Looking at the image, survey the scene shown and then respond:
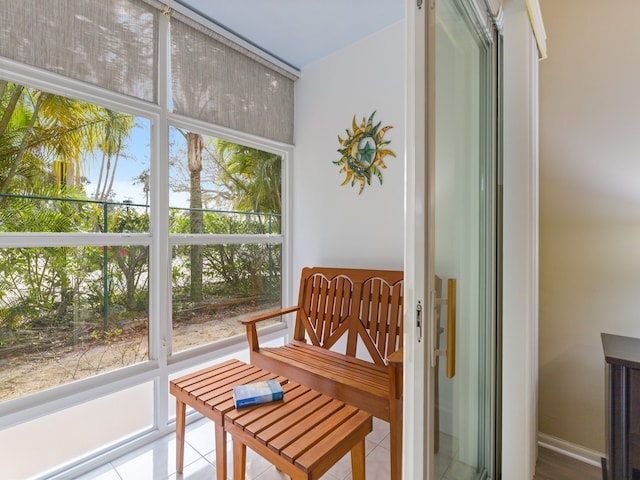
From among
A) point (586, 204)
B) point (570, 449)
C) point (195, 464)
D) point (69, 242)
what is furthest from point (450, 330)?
point (69, 242)

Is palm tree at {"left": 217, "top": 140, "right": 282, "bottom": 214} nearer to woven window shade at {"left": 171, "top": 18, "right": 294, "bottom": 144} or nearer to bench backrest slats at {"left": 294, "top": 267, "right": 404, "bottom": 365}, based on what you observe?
woven window shade at {"left": 171, "top": 18, "right": 294, "bottom": 144}

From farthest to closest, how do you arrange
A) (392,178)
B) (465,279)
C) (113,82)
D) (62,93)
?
(392,178) < (113,82) < (62,93) < (465,279)

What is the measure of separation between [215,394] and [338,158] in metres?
1.84

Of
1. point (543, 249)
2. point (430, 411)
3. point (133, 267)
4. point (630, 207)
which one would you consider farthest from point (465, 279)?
point (133, 267)

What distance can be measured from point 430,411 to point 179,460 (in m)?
1.52

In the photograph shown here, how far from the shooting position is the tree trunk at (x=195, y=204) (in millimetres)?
2258

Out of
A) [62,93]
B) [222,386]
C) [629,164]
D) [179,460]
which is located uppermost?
[62,93]

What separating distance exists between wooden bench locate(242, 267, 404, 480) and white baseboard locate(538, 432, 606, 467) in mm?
845

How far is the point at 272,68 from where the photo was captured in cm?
264

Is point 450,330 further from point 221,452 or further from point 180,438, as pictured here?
point 180,438

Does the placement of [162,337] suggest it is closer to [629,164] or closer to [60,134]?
[60,134]

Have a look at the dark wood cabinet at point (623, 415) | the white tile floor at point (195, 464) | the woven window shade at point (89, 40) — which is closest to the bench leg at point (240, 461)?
the white tile floor at point (195, 464)

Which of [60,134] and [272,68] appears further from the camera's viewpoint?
[272,68]

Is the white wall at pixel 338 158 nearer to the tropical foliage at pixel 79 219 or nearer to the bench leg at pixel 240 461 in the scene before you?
the tropical foliage at pixel 79 219
